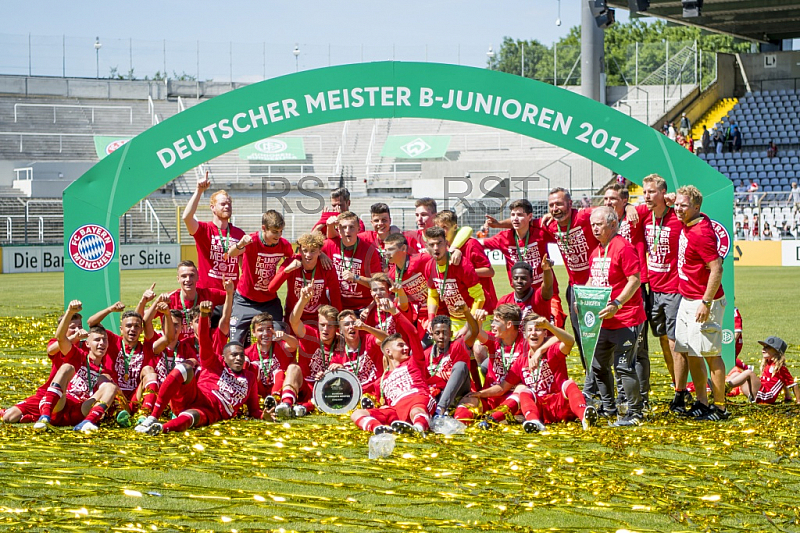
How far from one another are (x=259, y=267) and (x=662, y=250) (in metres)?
3.75

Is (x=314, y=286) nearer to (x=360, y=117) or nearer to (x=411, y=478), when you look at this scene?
(x=360, y=117)

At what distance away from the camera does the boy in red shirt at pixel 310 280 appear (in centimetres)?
863

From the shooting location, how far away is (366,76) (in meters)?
9.74

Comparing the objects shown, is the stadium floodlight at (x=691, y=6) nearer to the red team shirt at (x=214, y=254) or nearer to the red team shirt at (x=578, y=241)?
the red team shirt at (x=578, y=241)

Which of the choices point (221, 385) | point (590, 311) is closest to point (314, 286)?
point (221, 385)

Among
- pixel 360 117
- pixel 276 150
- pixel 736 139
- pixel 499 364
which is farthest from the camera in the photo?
pixel 276 150

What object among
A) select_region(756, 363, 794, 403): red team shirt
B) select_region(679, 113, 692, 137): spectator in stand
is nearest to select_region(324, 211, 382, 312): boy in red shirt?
select_region(756, 363, 794, 403): red team shirt

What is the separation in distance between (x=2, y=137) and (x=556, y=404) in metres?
40.7

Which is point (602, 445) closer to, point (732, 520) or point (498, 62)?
point (732, 520)

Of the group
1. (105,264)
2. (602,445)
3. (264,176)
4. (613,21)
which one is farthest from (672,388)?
(264,176)

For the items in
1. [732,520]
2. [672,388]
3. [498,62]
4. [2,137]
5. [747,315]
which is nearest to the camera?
[732,520]

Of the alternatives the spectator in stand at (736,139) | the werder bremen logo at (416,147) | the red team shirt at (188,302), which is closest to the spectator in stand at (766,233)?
the spectator in stand at (736,139)

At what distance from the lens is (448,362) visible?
26.3 feet

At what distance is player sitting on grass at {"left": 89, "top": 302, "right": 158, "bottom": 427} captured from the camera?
8.02 meters
